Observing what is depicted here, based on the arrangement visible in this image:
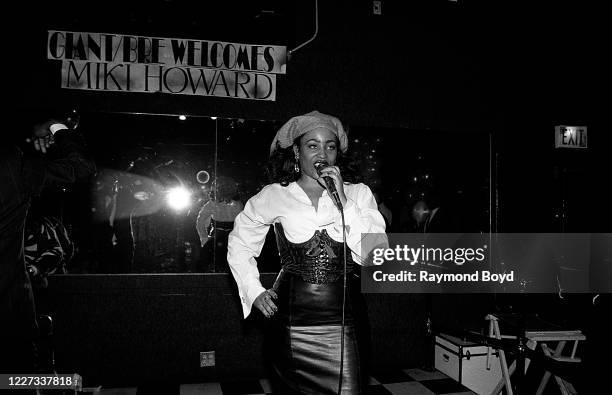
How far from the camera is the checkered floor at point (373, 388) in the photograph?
3.56 metres

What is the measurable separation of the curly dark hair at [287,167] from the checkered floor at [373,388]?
1.95 metres

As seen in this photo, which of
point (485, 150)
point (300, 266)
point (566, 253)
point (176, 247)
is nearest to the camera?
point (300, 266)

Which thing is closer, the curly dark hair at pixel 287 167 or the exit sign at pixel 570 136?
the curly dark hair at pixel 287 167

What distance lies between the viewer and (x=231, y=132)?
3920 mm

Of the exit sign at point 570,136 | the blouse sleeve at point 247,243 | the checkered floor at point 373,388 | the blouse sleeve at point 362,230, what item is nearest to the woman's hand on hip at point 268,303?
the blouse sleeve at point 247,243

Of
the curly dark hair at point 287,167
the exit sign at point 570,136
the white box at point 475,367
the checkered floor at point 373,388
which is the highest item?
the exit sign at point 570,136

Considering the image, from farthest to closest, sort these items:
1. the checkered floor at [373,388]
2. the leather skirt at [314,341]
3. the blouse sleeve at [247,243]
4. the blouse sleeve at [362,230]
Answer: the checkered floor at [373,388] → the blouse sleeve at [247,243] → the blouse sleeve at [362,230] → the leather skirt at [314,341]

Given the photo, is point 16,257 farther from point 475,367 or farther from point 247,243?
point 475,367

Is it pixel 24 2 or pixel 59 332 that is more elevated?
pixel 24 2

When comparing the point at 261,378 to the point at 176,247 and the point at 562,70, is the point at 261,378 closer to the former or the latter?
the point at 176,247

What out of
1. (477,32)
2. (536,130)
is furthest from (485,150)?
(477,32)

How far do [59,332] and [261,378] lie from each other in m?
1.63

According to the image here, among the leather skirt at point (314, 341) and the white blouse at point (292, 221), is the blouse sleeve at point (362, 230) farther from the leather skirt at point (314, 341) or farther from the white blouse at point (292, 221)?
the leather skirt at point (314, 341)

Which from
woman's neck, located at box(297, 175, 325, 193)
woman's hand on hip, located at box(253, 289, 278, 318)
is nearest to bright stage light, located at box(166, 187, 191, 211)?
woman's neck, located at box(297, 175, 325, 193)
